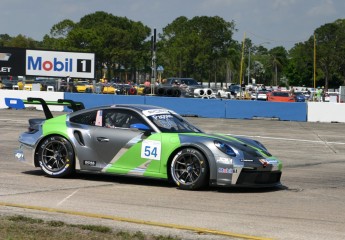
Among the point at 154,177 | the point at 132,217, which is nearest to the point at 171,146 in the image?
the point at 154,177

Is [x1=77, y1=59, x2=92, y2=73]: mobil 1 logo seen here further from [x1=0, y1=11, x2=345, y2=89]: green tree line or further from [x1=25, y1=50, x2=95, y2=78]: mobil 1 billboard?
[x1=0, y1=11, x2=345, y2=89]: green tree line

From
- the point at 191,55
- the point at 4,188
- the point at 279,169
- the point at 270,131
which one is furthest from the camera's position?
the point at 191,55

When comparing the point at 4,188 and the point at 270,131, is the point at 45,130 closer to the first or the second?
the point at 4,188

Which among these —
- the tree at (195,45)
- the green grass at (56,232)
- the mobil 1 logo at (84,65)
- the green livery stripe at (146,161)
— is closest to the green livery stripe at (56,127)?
the green livery stripe at (146,161)

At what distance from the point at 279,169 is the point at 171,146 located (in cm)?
162

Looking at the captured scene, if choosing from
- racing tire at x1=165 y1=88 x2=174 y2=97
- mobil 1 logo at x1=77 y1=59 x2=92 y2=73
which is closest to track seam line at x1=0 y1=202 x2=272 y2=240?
racing tire at x1=165 y1=88 x2=174 y2=97

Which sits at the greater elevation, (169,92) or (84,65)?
(84,65)

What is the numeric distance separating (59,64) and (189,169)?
111 ft

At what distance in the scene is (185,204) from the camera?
8.21 metres

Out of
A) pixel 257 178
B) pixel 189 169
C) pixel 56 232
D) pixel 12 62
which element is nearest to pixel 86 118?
pixel 189 169

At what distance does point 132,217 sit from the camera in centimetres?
724

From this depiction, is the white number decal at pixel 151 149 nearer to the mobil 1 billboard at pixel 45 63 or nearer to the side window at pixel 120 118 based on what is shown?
the side window at pixel 120 118

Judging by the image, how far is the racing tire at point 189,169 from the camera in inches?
362

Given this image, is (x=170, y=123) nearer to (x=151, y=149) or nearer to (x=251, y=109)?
(x=151, y=149)
